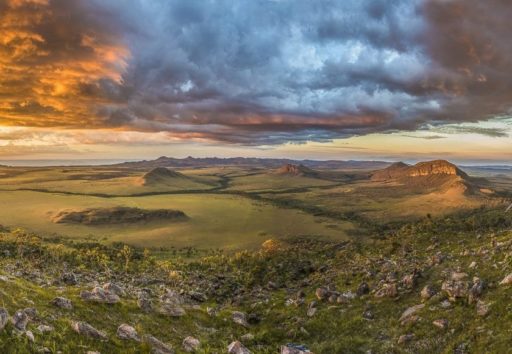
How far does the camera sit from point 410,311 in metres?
25.7

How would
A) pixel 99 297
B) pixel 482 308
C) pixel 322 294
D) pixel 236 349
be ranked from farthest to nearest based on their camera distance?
1. pixel 322 294
2. pixel 99 297
3. pixel 482 308
4. pixel 236 349

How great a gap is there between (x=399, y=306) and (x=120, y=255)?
51.7 meters

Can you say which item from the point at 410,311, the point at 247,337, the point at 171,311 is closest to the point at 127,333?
the point at 171,311

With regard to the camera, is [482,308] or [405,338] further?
[405,338]

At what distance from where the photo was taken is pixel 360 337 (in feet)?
82.1

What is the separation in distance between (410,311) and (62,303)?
21.2m

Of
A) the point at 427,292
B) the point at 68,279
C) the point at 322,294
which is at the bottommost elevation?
the point at 322,294

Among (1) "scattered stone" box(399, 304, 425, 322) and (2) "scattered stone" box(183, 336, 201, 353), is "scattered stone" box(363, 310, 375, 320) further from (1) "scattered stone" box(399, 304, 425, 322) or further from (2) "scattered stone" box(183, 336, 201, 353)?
(2) "scattered stone" box(183, 336, 201, 353)

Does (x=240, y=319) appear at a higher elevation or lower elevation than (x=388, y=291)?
lower

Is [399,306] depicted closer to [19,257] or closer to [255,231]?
[19,257]

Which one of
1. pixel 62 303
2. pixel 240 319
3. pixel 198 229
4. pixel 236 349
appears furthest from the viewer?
pixel 198 229

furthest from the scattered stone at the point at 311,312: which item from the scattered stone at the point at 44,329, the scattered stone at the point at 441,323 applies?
the scattered stone at the point at 44,329

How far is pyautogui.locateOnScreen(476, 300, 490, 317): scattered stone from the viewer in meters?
21.6

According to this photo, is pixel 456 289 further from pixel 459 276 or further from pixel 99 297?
pixel 99 297
